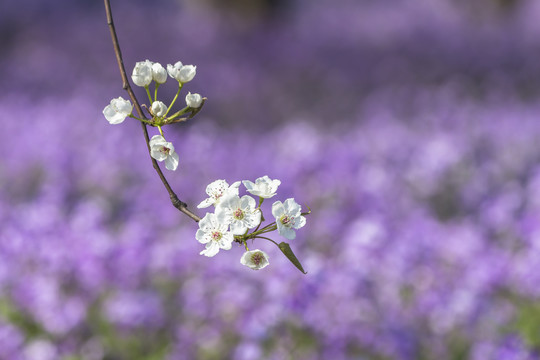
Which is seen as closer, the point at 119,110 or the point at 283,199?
the point at 119,110

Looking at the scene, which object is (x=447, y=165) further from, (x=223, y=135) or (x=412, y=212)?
(x=223, y=135)

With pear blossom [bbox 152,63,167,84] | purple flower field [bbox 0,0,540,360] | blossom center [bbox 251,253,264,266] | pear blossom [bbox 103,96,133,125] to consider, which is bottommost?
purple flower field [bbox 0,0,540,360]

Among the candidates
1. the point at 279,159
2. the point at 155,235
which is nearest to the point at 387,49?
the point at 279,159

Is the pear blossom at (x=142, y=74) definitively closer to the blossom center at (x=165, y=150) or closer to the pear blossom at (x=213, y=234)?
the blossom center at (x=165, y=150)

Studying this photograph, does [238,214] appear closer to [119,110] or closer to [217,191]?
[217,191]

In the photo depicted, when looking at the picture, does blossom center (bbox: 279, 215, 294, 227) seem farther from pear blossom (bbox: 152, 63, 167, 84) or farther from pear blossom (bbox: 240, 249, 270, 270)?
pear blossom (bbox: 152, 63, 167, 84)

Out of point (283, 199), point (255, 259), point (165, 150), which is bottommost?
point (283, 199)

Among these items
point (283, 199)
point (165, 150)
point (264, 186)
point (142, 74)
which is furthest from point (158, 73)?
point (283, 199)

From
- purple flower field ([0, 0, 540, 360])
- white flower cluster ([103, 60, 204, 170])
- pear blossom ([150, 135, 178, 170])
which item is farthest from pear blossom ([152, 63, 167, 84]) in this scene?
purple flower field ([0, 0, 540, 360])
